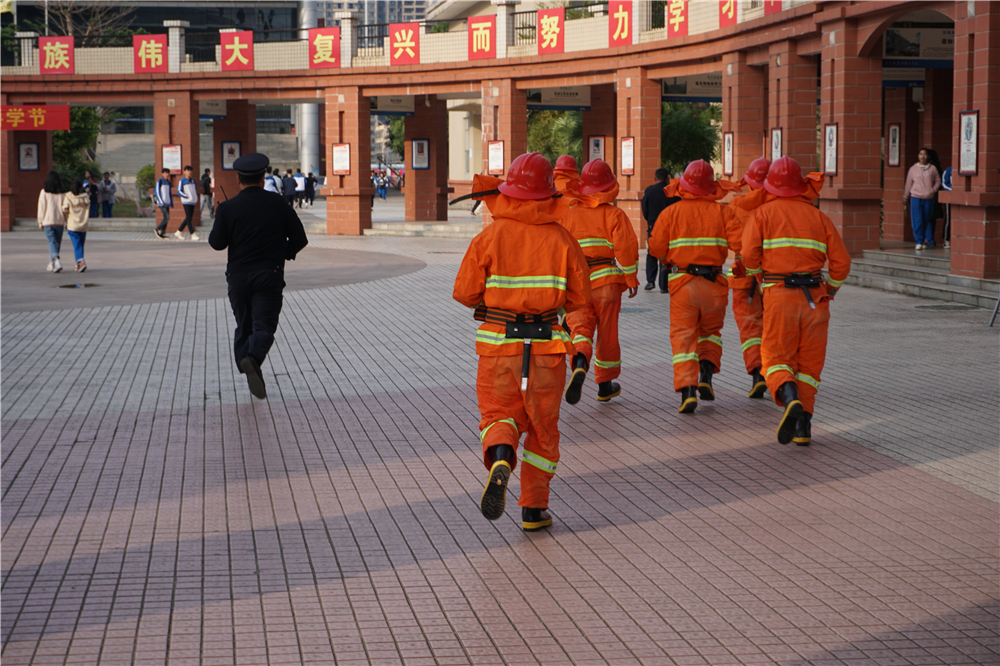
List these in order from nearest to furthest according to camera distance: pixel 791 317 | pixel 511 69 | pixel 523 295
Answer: pixel 523 295, pixel 791 317, pixel 511 69

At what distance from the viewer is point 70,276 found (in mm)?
19562

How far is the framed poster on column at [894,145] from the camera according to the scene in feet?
76.6

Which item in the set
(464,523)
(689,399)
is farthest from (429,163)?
(464,523)

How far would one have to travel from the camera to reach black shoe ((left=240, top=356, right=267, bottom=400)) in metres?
8.74

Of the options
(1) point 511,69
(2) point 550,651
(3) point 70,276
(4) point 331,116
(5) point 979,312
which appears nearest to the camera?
(2) point 550,651

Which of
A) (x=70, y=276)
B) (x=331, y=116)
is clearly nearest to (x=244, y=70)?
(x=331, y=116)

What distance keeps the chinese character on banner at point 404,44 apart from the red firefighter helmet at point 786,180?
2406 cm

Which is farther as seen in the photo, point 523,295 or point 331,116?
point 331,116

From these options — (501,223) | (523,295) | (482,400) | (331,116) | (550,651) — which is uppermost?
(331,116)

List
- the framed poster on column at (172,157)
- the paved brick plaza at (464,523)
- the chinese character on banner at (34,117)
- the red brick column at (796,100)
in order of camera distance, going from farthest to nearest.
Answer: the framed poster on column at (172,157) < the chinese character on banner at (34,117) < the red brick column at (796,100) < the paved brick plaza at (464,523)

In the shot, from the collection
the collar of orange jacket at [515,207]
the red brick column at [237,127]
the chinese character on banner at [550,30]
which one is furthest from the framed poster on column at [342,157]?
the collar of orange jacket at [515,207]

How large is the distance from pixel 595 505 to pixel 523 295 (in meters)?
1.34

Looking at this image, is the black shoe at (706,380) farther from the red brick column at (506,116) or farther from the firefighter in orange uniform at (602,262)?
the red brick column at (506,116)

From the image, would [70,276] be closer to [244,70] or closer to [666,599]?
[244,70]
